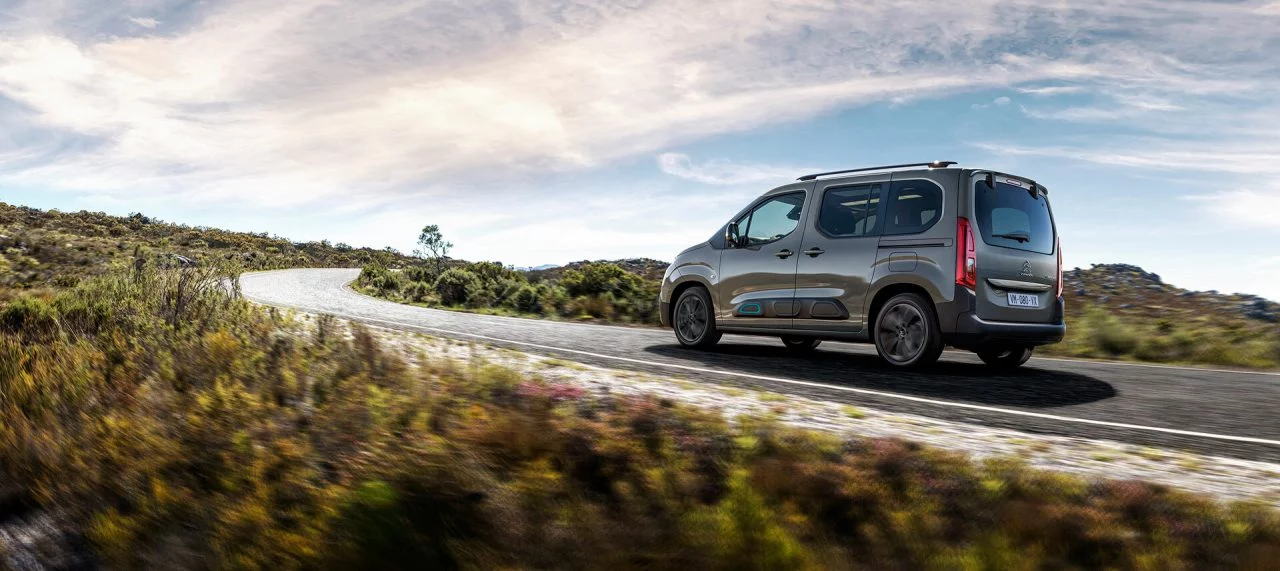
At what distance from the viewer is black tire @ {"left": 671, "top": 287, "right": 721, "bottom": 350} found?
10.1m

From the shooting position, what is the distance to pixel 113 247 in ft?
147

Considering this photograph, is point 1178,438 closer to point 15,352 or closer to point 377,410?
point 377,410

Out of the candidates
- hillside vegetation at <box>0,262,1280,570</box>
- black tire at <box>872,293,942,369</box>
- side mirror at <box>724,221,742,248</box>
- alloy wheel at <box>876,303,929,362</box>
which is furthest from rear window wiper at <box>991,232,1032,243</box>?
hillside vegetation at <box>0,262,1280,570</box>

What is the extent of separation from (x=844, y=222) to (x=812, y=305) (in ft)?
2.95

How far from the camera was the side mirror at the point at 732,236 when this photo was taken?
984 centimetres

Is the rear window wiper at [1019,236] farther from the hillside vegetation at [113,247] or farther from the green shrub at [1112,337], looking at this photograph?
the hillside vegetation at [113,247]

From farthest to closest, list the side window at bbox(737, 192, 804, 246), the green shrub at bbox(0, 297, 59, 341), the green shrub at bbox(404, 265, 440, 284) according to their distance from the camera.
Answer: the green shrub at bbox(404, 265, 440, 284) → the side window at bbox(737, 192, 804, 246) → the green shrub at bbox(0, 297, 59, 341)

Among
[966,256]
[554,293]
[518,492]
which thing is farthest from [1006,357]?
[554,293]

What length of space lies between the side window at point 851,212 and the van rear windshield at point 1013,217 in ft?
3.20

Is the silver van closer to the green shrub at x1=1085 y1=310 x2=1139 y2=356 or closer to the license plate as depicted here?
the license plate

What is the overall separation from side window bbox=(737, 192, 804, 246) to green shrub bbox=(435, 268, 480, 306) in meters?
15.4

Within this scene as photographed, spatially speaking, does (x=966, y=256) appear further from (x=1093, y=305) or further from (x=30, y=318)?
(x=30, y=318)

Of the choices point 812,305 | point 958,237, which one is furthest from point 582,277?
point 958,237

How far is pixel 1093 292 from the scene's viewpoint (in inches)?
830
